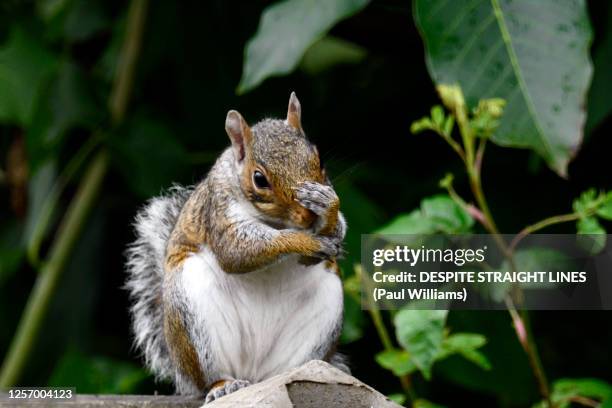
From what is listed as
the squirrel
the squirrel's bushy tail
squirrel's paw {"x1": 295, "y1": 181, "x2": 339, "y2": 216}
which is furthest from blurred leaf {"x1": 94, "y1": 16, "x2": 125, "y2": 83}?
squirrel's paw {"x1": 295, "y1": 181, "x2": 339, "y2": 216}

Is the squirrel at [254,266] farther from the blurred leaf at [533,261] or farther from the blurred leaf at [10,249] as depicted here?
the blurred leaf at [10,249]

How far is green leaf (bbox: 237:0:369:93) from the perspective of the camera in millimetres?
2508

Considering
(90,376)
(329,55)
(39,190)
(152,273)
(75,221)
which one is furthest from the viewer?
(329,55)

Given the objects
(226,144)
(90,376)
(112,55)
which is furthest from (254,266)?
(112,55)

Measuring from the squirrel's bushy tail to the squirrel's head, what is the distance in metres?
0.52

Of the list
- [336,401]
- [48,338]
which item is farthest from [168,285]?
[48,338]

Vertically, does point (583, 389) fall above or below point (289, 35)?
below

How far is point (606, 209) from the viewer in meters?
2.22

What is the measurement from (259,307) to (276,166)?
0.37 m

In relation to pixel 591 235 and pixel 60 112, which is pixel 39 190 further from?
pixel 591 235

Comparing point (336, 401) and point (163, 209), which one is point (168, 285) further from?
point (336, 401)

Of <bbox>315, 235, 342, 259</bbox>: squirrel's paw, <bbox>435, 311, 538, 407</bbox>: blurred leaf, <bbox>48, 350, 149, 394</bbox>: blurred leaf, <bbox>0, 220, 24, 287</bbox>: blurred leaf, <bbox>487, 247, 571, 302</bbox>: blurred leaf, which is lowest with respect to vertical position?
<bbox>435, 311, 538, 407</bbox>: blurred leaf

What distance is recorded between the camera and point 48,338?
4051 millimetres

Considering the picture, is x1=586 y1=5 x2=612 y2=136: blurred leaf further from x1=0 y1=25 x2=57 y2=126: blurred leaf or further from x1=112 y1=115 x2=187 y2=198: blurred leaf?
x1=0 y1=25 x2=57 y2=126: blurred leaf
